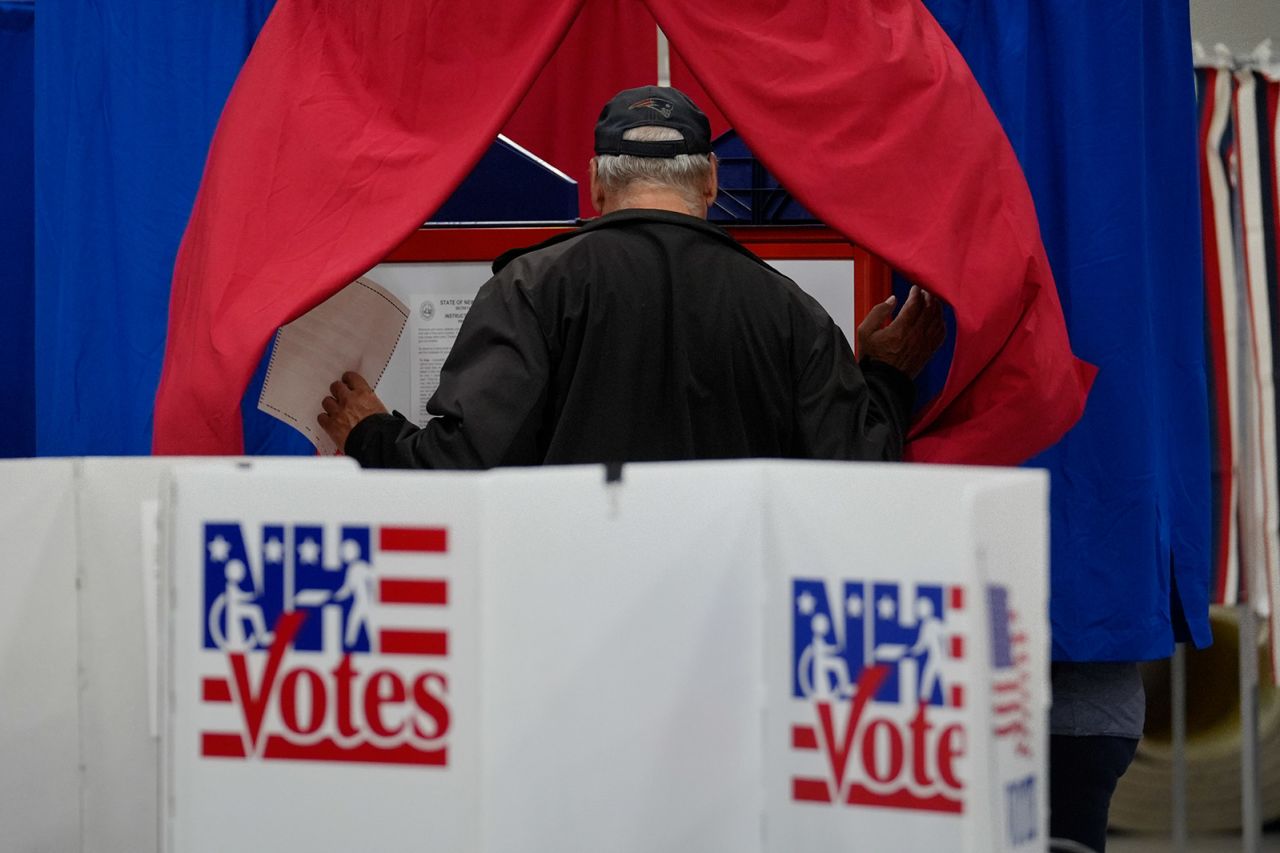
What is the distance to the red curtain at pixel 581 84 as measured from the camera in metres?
3.24

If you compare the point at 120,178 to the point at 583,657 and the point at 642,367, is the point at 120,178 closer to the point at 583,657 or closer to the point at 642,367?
the point at 642,367

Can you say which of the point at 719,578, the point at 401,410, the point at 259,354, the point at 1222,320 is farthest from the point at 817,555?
the point at 1222,320

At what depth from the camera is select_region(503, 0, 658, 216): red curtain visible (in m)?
3.24

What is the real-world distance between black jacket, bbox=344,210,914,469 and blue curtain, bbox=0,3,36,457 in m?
1.20

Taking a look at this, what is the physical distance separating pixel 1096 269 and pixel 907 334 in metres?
0.37

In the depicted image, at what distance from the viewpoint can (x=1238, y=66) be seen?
3576mm

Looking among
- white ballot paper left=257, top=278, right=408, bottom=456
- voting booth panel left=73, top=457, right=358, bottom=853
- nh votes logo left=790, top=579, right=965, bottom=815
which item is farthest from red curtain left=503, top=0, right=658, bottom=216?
nh votes logo left=790, top=579, right=965, bottom=815

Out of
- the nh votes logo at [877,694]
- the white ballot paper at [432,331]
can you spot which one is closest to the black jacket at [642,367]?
the white ballot paper at [432,331]

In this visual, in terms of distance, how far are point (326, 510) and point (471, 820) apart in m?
0.34

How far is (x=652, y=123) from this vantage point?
229cm

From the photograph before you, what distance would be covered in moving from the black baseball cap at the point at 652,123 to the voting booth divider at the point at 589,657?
86 centimetres

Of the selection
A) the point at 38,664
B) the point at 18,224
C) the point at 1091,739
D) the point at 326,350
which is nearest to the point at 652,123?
the point at 326,350

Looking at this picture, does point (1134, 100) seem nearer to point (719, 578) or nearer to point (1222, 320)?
point (1222, 320)

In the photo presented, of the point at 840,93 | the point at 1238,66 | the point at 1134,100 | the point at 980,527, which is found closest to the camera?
the point at 980,527
